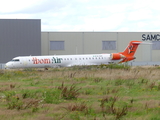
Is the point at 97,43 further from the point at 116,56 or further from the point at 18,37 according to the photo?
the point at 116,56

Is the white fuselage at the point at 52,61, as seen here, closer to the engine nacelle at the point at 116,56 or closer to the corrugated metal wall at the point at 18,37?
the engine nacelle at the point at 116,56

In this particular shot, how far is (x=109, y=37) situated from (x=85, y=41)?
480 cm

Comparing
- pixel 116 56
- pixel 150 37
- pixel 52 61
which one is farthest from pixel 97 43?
pixel 52 61

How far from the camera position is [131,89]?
14828mm

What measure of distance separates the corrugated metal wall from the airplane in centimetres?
1473

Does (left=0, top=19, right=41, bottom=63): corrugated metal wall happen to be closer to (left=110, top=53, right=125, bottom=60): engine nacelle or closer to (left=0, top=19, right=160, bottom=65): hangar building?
(left=0, top=19, right=160, bottom=65): hangar building

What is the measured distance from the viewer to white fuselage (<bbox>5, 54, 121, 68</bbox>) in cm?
3925

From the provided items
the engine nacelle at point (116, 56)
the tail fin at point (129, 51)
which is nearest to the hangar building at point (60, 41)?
the tail fin at point (129, 51)

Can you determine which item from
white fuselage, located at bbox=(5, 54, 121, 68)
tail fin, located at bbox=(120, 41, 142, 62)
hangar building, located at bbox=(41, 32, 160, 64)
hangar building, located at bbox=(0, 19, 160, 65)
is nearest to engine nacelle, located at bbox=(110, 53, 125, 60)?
white fuselage, located at bbox=(5, 54, 121, 68)

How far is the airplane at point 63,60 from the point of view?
39281 millimetres

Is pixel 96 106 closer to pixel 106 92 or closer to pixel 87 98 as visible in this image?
pixel 87 98

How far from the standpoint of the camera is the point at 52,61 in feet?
133

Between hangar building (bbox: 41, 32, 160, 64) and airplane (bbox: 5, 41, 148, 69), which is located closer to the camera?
airplane (bbox: 5, 41, 148, 69)

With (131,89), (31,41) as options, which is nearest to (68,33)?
(31,41)
